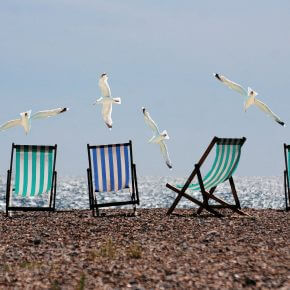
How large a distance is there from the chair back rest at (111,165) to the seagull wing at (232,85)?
153 centimetres

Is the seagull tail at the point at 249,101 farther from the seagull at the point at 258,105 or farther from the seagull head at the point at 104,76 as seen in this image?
the seagull head at the point at 104,76

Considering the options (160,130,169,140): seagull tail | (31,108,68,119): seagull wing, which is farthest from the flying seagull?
(31,108,68,119): seagull wing

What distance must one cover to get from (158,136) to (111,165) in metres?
0.88

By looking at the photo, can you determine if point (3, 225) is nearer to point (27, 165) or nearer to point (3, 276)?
point (27, 165)

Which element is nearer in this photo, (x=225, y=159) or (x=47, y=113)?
(x=225, y=159)

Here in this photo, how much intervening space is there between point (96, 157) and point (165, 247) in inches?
135

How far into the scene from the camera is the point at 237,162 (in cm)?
969

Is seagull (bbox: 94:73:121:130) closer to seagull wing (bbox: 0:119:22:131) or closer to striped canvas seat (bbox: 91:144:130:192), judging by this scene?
striped canvas seat (bbox: 91:144:130:192)

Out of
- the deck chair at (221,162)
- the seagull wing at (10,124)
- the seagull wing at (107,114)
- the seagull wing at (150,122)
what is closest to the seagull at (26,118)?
the seagull wing at (10,124)

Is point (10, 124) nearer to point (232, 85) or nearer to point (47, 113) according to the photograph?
point (47, 113)

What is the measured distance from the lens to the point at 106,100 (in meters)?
10.3

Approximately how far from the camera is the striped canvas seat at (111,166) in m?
10.0

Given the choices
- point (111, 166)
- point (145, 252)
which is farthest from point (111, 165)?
point (145, 252)

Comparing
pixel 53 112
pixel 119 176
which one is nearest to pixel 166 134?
pixel 119 176
